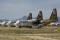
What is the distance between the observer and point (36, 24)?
70.1m

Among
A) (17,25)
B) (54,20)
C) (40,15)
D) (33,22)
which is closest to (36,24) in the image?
(33,22)

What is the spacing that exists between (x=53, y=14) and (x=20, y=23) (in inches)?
872

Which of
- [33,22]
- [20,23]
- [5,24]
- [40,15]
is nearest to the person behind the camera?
[20,23]

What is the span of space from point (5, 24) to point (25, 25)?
17.2m

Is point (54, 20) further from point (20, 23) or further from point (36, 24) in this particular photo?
point (20, 23)

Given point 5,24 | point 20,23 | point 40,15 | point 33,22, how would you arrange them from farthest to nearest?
point 40,15 → point 5,24 → point 33,22 → point 20,23

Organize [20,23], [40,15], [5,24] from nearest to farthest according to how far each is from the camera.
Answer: [20,23], [5,24], [40,15]

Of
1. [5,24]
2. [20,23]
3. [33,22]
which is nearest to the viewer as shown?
[20,23]

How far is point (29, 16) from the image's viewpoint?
9556cm

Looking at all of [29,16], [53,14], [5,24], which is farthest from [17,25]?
[29,16]

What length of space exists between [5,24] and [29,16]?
16217 mm

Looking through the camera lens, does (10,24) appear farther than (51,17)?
No

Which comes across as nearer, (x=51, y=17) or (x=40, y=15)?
(x=51, y=17)

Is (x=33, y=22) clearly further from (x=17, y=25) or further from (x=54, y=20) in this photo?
(x=54, y=20)
